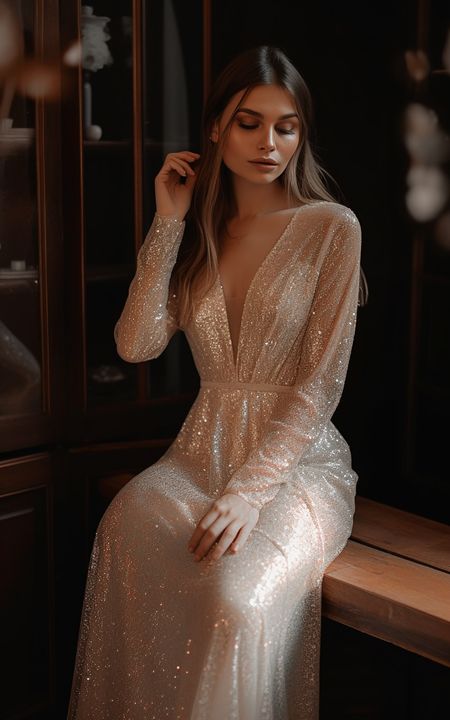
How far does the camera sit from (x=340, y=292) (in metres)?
2.17

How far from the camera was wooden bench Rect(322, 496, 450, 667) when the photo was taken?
1946 millimetres

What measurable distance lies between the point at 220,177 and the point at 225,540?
830 mm

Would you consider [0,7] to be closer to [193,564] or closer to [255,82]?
[255,82]

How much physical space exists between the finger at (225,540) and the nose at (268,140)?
770mm

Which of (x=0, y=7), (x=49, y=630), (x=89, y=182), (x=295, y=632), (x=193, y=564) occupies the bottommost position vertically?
(x=49, y=630)

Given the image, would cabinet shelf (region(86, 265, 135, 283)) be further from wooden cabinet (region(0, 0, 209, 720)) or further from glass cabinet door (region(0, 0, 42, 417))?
glass cabinet door (region(0, 0, 42, 417))

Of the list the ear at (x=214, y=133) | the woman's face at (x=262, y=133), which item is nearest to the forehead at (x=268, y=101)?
the woman's face at (x=262, y=133)

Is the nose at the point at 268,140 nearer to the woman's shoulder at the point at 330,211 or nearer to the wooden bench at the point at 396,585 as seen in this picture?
the woman's shoulder at the point at 330,211

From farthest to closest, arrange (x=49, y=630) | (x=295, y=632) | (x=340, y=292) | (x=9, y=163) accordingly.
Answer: (x=49, y=630)
(x=9, y=163)
(x=340, y=292)
(x=295, y=632)

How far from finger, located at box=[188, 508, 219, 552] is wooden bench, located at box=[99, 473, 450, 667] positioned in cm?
31

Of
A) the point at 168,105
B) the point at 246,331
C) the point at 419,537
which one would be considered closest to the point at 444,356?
the point at 419,537

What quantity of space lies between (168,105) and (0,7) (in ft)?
1.64

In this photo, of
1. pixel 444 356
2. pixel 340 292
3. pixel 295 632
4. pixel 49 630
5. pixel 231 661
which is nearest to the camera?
pixel 231 661

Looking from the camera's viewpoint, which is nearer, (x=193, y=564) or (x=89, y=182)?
(x=193, y=564)
